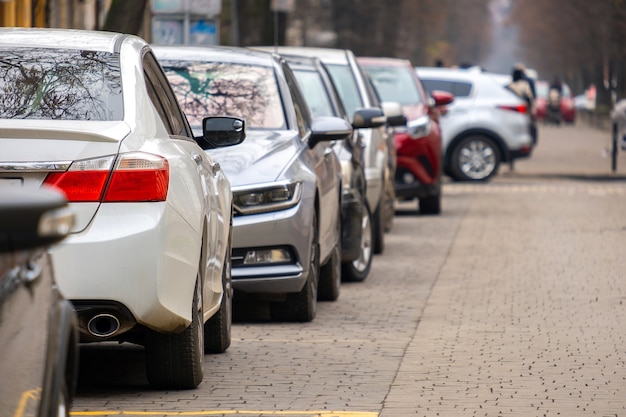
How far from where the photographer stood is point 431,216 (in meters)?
20.2

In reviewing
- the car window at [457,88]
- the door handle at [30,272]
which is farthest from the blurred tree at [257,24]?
the door handle at [30,272]

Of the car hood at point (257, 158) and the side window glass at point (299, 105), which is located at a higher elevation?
the side window glass at point (299, 105)

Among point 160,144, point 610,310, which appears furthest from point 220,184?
point 610,310

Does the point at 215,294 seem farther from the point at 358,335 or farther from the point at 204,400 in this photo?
the point at 358,335

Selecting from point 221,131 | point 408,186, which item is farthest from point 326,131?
point 408,186

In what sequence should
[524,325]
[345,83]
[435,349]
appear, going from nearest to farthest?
[435,349]
[524,325]
[345,83]

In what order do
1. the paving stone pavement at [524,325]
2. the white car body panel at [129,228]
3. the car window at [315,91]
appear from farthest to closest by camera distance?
the car window at [315,91] → the paving stone pavement at [524,325] → the white car body panel at [129,228]

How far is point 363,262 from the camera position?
1261cm

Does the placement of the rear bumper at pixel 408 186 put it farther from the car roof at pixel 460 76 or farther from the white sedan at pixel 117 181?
the white sedan at pixel 117 181

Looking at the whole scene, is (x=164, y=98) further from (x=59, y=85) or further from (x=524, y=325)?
Answer: (x=524, y=325)

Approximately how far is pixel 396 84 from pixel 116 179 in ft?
46.7

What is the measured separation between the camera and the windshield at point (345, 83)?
15.6m

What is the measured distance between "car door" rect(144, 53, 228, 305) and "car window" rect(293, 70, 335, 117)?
509 centimetres

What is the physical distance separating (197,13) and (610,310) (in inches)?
449
